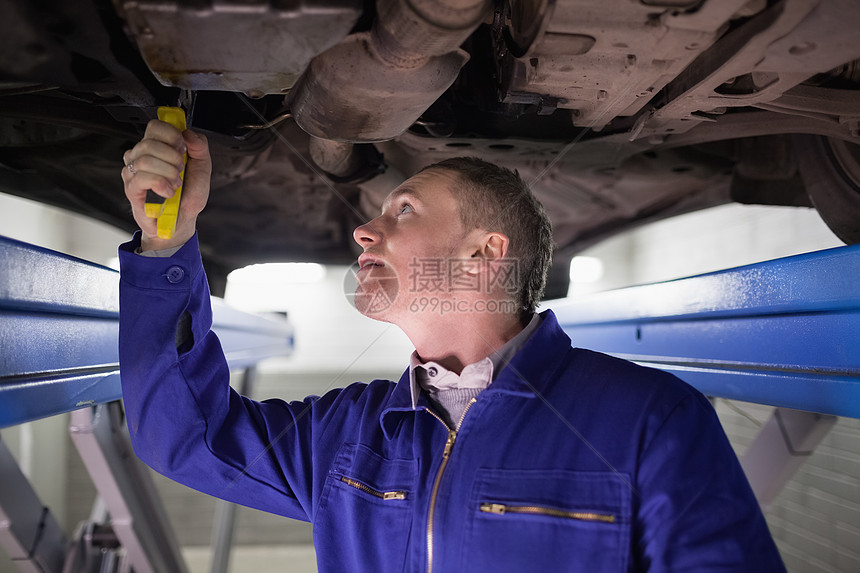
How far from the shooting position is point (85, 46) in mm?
762

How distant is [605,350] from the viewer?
161 centimetres

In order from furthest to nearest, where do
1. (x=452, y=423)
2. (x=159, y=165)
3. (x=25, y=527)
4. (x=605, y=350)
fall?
(x=605, y=350) → (x=25, y=527) → (x=452, y=423) → (x=159, y=165)

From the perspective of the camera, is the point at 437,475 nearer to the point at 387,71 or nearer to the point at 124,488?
the point at 387,71

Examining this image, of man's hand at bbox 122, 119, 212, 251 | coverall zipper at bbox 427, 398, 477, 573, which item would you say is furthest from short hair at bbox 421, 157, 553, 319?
man's hand at bbox 122, 119, 212, 251

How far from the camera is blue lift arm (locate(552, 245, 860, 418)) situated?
0.87 m

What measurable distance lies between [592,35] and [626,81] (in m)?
0.15

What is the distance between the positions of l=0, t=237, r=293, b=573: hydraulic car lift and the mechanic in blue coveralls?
0.32ft

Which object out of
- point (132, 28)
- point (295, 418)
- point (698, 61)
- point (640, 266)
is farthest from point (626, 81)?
point (640, 266)

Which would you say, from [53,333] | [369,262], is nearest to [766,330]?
[369,262]

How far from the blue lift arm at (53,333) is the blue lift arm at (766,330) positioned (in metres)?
1.10

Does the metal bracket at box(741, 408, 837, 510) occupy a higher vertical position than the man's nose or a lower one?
lower

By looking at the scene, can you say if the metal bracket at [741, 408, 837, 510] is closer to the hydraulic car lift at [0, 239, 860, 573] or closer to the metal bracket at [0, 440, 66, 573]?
the hydraulic car lift at [0, 239, 860, 573]

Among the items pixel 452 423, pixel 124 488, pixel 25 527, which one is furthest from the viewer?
pixel 124 488

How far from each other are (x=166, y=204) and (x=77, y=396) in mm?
401
